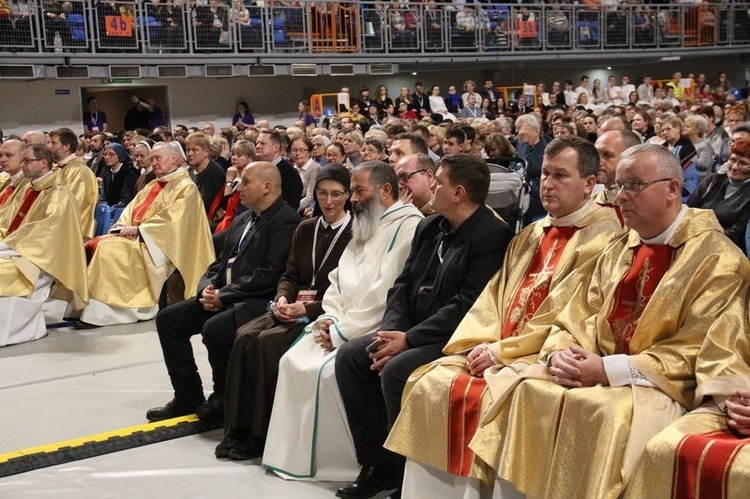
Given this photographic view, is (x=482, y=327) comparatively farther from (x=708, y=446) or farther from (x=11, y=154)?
(x=11, y=154)

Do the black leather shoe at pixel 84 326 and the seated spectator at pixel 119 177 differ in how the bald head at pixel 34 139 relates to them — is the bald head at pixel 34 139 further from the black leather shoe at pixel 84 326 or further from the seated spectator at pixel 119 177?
the black leather shoe at pixel 84 326

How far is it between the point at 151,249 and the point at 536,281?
4.88 m

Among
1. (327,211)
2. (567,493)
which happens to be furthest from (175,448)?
(567,493)

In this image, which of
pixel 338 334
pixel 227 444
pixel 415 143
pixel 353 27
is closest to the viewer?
pixel 338 334

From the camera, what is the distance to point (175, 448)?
5.41 metres

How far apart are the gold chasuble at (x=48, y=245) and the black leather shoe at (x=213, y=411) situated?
125 inches

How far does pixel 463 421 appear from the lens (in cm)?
397

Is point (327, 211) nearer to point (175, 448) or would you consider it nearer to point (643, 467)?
point (175, 448)

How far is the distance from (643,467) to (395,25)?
17.7 metres

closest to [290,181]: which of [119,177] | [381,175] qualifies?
[119,177]

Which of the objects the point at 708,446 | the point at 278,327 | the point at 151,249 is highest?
the point at 708,446

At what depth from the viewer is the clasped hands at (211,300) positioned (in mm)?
5773

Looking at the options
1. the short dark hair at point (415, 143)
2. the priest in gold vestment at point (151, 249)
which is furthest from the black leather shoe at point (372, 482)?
the priest in gold vestment at point (151, 249)

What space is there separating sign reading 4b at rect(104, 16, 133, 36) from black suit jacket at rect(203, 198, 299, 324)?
1196cm
